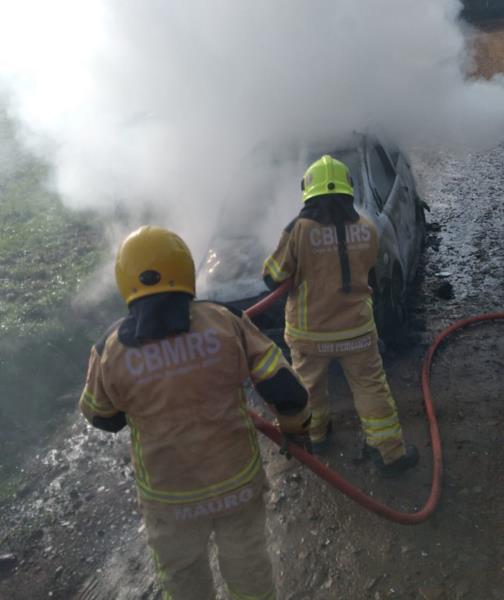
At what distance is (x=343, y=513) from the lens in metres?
3.78

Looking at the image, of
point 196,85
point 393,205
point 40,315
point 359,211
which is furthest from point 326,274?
point 196,85

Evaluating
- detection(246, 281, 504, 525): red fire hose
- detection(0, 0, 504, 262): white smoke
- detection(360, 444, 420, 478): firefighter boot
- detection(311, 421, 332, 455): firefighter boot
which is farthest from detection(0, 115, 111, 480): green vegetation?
detection(360, 444, 420, 478): firefighter boot

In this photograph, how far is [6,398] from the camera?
209 inches

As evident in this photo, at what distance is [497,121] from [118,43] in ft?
24.5

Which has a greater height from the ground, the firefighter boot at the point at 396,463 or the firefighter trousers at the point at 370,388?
the firefighter trousers at the point at 370,388

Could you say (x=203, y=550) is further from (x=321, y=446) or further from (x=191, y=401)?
(x=321, y=446)

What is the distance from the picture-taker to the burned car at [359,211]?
16.7 feet

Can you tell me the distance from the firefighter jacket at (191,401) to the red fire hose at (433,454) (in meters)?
0.28

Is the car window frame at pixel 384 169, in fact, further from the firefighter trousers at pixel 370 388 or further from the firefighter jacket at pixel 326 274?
the firefighter trousers at pixel 370 388

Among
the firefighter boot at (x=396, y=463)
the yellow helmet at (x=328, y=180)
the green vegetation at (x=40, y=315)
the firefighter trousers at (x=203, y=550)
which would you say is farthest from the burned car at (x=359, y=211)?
the firefighter trousers at (x=203, y=550)

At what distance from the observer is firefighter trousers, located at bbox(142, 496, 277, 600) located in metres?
2.64

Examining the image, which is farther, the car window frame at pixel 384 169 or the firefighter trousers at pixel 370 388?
the car window frame at pixel 384 169

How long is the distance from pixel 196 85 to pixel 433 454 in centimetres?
634

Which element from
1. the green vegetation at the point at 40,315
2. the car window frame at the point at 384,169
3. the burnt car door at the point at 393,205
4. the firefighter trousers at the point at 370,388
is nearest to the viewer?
the firefighter trousers at the point at 370,388
